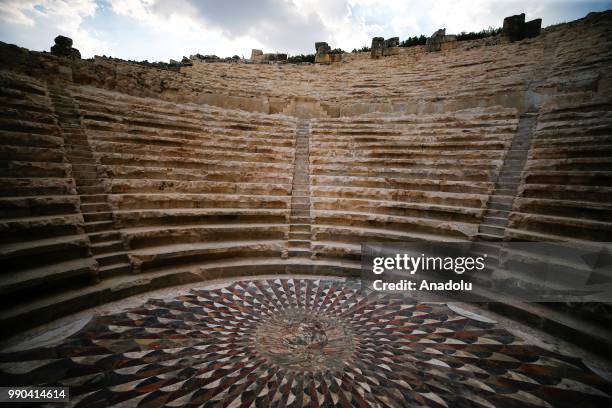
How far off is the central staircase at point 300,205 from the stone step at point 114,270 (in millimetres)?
2651

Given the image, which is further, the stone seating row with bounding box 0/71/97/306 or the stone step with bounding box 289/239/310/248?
the stone step with bounding box 289/239/310/248

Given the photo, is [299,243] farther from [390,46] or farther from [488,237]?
[390,46]

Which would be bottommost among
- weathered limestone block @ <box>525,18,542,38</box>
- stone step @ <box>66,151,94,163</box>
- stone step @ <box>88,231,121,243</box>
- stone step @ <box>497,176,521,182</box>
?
stone step @ <box>88,231,121,243</box>

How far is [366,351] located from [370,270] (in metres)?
2.04

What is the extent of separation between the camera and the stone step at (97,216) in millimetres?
4363

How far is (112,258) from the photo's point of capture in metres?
4.08

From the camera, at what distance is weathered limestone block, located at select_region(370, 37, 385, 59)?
15320mm

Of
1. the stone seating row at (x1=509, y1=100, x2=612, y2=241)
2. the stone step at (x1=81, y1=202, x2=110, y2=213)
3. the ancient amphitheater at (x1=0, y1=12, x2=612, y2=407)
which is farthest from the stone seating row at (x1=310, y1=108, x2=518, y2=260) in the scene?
the stone step at (x1=81, y1=202, x2=110, y2=213)

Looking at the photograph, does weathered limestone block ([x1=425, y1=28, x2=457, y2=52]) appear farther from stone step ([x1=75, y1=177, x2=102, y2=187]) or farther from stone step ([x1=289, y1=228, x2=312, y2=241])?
stone step ([x1=75, y1=177, x2=102, y2=187])

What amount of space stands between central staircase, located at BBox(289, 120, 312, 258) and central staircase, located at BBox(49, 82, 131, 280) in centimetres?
283

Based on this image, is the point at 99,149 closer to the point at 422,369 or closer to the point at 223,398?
the point at 223,398

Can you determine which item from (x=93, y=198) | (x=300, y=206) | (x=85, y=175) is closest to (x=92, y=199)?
(x=93, y=198)

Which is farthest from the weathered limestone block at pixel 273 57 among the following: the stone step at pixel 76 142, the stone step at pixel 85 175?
the stone step at pixel 85 175

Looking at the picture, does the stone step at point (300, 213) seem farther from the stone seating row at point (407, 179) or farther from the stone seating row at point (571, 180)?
the stone seating row at point (571, 180)
